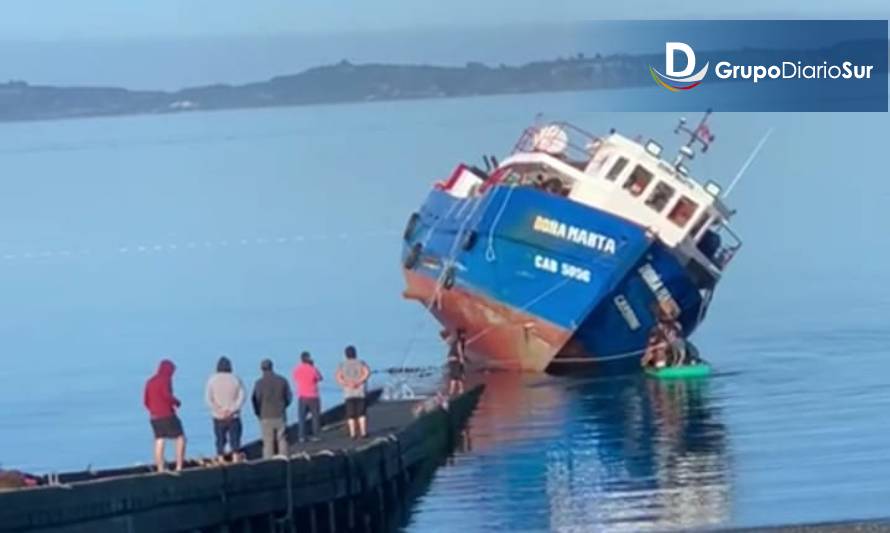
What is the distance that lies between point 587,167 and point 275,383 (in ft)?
77.3

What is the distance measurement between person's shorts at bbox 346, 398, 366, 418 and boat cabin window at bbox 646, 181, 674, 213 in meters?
18.6

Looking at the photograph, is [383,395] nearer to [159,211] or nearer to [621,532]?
[621,532]

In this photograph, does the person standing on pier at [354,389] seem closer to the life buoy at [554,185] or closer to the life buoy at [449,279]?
the life buoy at [554,185]

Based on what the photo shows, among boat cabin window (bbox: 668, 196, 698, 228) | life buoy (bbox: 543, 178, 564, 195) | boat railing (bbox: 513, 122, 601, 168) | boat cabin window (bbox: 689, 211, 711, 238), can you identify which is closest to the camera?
boat cabin window (bbox: 668, 196, 698, 228)

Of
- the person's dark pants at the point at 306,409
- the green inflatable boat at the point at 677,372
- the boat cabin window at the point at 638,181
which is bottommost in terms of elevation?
the person's dark pants at the point at 306,409

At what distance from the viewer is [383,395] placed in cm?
4650

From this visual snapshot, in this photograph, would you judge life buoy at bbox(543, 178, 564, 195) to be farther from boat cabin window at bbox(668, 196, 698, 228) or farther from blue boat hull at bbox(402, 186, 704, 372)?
boat cabin window at bbox(668, 196, 698, 228)

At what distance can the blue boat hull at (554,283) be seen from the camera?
2040 inches

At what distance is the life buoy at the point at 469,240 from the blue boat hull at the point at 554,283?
0.02 meters

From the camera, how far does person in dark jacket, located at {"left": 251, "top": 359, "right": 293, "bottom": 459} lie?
3081cm

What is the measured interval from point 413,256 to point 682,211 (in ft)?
26.5

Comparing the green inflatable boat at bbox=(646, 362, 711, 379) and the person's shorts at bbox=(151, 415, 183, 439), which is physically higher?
the green inflatable boat at bbox=(646, 362, 711, 379)

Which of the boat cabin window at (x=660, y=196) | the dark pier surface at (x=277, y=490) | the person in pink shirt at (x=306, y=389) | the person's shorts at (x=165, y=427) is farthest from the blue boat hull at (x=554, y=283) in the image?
the person's shorts at (x=165, y=427)

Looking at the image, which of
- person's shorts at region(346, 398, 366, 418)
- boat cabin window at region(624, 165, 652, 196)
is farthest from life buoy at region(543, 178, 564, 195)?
person's shorts at region(346, 398, 366, 418)
